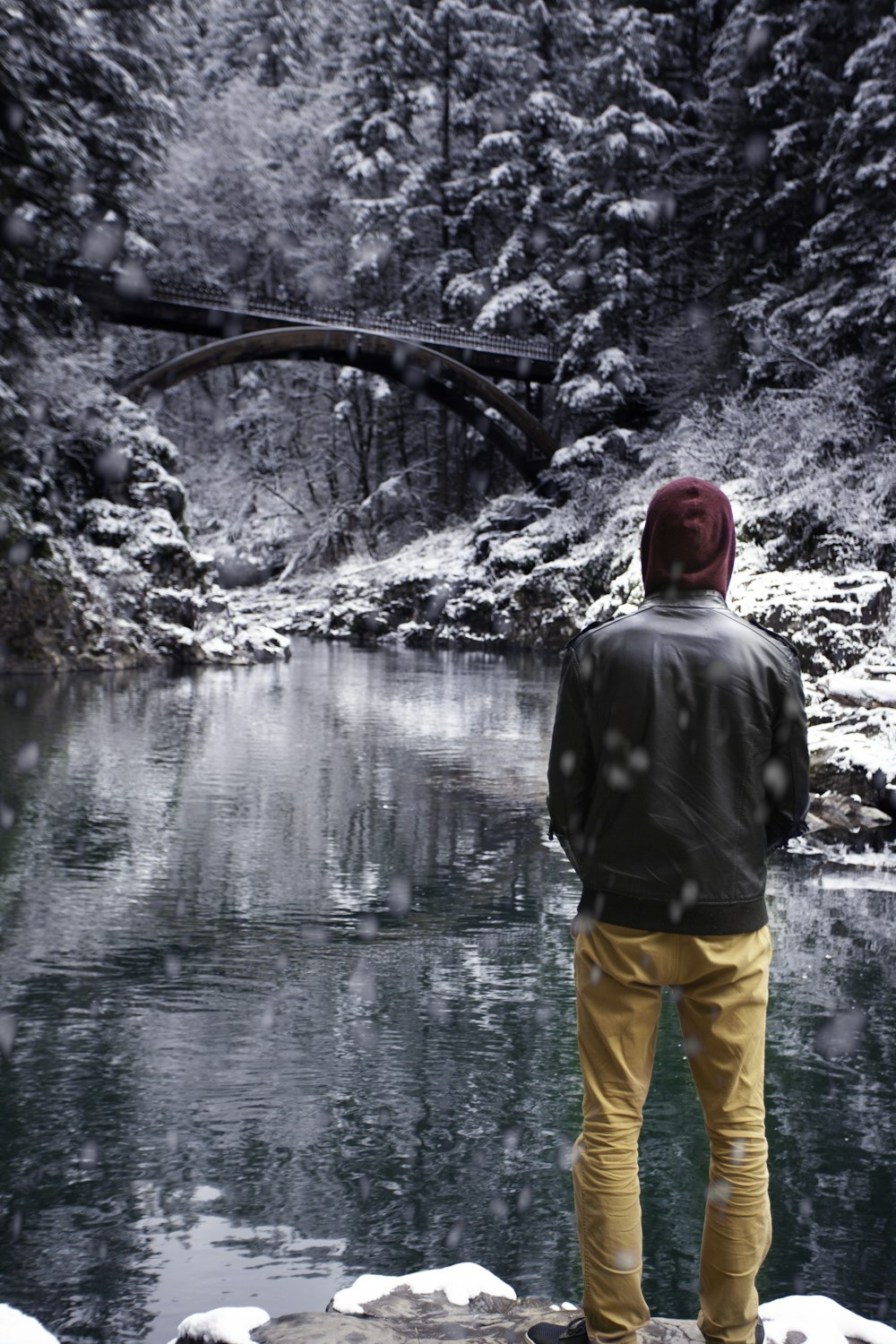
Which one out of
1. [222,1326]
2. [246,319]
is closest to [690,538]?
[222,1326]

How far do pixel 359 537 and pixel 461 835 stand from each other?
35.4 meters

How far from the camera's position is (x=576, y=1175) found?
2.11m

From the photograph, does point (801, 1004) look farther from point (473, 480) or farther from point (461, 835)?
point (473, 480)

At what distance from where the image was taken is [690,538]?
7.27ft

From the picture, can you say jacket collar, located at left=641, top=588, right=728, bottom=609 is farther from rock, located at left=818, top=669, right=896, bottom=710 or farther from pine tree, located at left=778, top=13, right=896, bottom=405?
pine tree, located at left=778, top=13, right=896, bottom=405

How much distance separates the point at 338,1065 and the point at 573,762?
2455mm

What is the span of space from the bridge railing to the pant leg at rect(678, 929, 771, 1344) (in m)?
29.1

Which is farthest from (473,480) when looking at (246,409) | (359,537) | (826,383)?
(826,383)

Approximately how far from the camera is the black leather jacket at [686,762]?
6.84 ft

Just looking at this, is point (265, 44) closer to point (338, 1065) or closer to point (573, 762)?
point (338, 1065)

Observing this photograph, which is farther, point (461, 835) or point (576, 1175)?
point (461, 835)

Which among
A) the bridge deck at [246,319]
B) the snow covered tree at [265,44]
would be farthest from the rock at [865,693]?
the snow covered tree at [265,44]

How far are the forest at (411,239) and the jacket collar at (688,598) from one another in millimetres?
9918

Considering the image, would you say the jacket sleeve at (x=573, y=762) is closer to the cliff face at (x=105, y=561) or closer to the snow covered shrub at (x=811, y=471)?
the snow covered shrub at (x=811, y=471)
